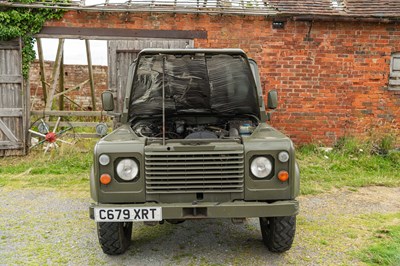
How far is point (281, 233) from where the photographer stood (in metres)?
3.61

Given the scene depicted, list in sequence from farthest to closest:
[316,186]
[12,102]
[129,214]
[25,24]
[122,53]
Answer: [122,53], [12,102], [25,24], [316,186], [129,214]

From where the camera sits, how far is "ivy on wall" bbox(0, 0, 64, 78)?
7.78 meters

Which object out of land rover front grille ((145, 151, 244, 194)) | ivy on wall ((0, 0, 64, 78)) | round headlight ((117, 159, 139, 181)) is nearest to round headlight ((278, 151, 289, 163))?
land rover front grille ((145, 151, 244, 194))

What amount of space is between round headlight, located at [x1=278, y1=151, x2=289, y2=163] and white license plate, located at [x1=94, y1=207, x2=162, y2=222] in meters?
1.11

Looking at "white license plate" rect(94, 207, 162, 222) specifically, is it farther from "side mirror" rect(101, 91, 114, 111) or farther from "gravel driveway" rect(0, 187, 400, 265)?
"side mirror" rect(101, 91, 114, 111)

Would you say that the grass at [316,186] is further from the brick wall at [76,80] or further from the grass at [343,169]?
the brick wall at [76,80]

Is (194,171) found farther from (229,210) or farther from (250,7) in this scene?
(250,7)

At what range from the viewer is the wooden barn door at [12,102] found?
26.5 ft

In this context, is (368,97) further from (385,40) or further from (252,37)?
(252,37)

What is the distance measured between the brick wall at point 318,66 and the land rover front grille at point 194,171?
5.38 meters

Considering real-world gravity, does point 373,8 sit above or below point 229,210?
above

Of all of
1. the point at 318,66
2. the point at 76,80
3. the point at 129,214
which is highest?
the point at 76,80

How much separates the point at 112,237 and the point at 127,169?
0.74 meters

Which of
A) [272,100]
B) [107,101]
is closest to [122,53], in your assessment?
[107,101]
